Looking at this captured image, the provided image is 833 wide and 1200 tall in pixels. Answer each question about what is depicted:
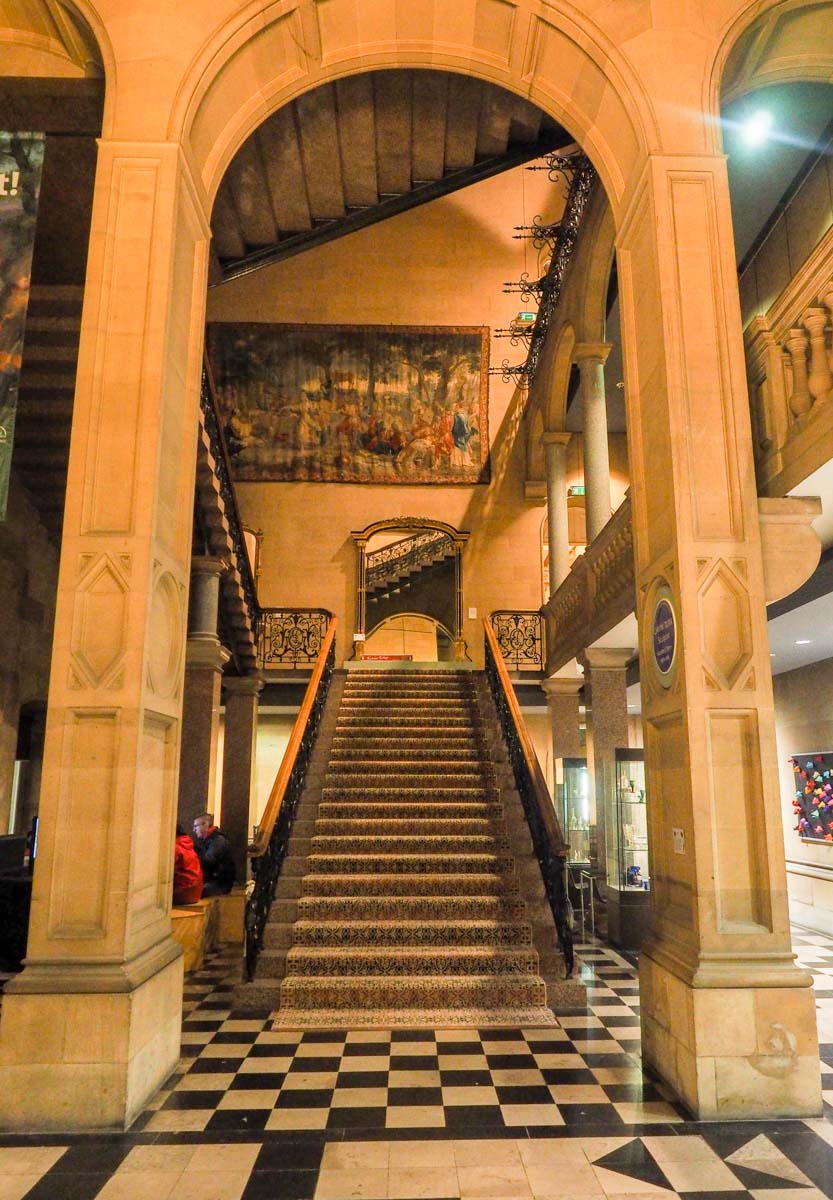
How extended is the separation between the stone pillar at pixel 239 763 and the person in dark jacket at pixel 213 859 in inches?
103

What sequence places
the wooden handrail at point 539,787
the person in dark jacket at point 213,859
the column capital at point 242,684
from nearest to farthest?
the wooden handrail at point 539,787
the person in dark jacket at point 213,859
the column capital at point 242,684

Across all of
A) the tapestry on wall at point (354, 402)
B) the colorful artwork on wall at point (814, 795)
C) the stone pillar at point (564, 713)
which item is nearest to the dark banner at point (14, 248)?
the stone pillar at point (564, 713)

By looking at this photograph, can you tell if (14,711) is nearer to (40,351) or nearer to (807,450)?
(40,351)

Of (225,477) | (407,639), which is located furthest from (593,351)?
(407,639)

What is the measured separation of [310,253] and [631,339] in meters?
12.1

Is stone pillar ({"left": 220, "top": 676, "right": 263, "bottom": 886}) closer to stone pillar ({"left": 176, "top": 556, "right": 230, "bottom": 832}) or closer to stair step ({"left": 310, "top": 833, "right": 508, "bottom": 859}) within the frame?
stone pillar ({"left": 176, "top": 556, "right": 230, "bottom": 832})

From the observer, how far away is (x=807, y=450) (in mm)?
4387

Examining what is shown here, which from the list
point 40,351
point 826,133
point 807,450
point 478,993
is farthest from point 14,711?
point 826,133

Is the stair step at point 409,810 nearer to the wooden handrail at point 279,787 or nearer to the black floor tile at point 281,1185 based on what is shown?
the wooden handrail at point 279,787

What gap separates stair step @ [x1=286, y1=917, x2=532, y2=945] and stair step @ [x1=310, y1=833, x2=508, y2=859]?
96 cm

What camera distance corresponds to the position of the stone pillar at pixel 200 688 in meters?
9.30

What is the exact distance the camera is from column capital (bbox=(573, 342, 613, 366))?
9.54 metres

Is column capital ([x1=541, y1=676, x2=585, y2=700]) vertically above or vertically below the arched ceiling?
below

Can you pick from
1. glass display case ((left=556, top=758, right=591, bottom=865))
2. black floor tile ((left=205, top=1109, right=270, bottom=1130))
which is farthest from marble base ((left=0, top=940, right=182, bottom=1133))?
glass display case ((left=556, top=758, right=591, bottom=865))
